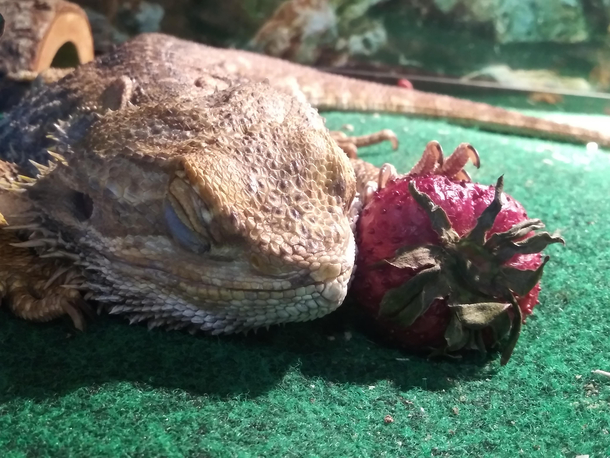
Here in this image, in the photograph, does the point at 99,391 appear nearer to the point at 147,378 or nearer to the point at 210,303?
the point at 147,378

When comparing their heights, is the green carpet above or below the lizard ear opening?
below

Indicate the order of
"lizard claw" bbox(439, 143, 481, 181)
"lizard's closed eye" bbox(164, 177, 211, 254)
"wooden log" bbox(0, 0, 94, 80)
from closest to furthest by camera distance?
"lizard's closed eye" bbox(164, 177, 211, 254)
"lizard claw" bbox(439, 143, 481, 181)
"wooden log" bbox(0, 0, 94, 80)

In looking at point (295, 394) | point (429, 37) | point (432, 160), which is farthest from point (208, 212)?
point (429, 37)

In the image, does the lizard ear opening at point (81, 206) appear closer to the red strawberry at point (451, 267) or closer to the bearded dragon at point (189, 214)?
the bearded dragon at point (189, 214)

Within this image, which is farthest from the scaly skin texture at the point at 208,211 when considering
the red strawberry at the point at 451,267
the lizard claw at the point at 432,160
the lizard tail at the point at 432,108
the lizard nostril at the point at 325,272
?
the lizard tail at the point at 432,108

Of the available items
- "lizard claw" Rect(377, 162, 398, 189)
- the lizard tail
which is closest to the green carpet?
"lizard claw" Rect(377, 162, 398, 189)

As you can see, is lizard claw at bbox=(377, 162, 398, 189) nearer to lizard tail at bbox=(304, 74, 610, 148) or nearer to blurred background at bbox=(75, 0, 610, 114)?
lizard tail at bbox=(304, 74, 610, 148)

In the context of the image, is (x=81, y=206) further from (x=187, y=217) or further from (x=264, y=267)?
(x=264, y=267)
